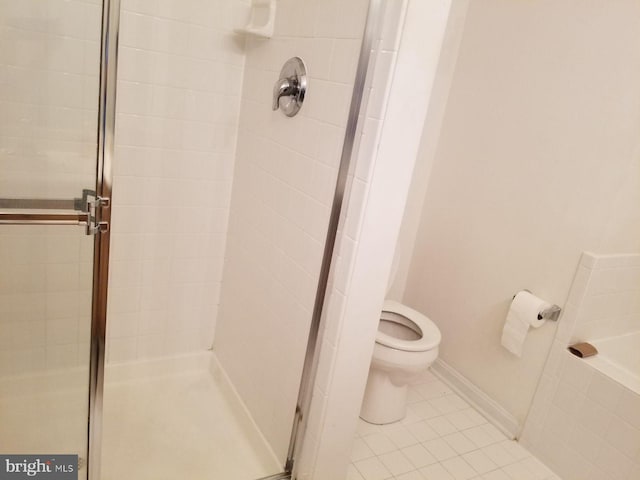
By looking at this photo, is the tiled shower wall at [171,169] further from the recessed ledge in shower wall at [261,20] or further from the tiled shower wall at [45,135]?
the tiled shower wall at [45,135]

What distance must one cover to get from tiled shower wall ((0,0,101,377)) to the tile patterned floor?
3.83 ft

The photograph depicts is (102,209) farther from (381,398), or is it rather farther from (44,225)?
(381,398)

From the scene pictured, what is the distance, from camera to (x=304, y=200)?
1509 mm

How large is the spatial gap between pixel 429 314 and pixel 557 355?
2.48 ft

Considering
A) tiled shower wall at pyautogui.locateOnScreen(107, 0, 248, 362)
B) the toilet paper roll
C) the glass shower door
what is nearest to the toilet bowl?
the toilet paper roll

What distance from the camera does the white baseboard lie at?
211 cm

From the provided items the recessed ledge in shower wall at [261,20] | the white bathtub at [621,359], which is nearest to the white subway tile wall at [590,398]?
the white bathtub at [621,359]

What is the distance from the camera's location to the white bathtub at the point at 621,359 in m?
1.75

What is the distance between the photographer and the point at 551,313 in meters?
1.95

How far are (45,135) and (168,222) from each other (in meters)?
0.63

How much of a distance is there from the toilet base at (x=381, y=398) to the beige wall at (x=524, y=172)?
1.64ft

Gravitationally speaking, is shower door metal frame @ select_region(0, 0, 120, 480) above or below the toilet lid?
above

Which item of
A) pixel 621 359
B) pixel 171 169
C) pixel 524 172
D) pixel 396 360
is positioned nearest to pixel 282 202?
pixel 171 169

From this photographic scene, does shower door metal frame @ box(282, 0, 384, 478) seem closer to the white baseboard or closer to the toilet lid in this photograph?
the toilet lid
